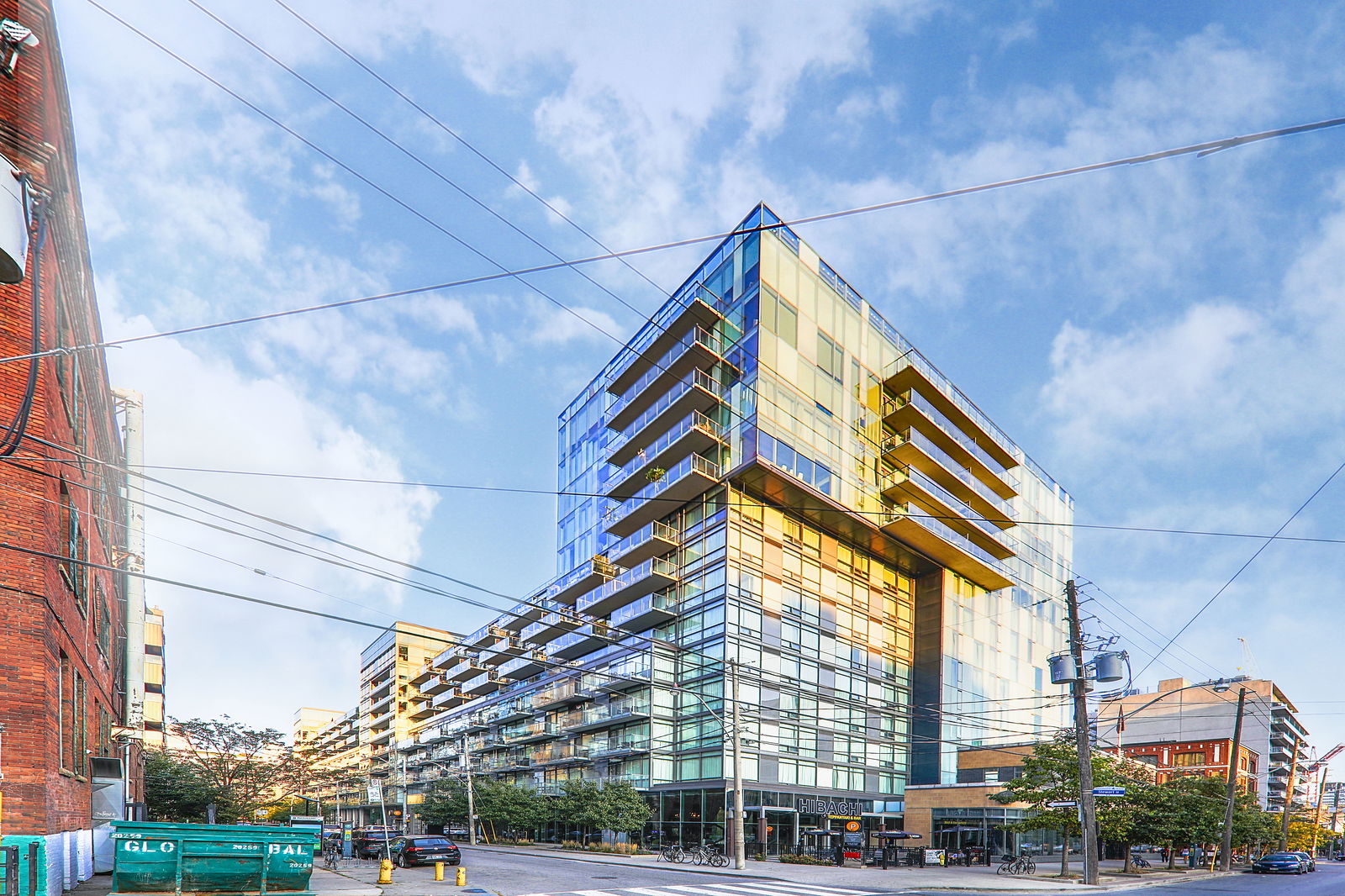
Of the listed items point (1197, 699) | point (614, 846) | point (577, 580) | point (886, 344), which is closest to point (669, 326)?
point (886, 344)

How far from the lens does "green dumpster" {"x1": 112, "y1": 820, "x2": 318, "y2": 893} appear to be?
53.7ft

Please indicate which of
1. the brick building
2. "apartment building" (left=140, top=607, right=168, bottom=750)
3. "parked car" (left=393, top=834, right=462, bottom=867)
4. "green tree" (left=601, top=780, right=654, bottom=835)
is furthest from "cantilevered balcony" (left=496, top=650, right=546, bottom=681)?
the brick building

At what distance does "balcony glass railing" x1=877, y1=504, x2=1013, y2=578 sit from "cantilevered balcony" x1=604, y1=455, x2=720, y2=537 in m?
11.7

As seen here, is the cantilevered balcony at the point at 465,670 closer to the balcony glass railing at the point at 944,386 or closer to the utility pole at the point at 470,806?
the utility pole at the point at 470,806

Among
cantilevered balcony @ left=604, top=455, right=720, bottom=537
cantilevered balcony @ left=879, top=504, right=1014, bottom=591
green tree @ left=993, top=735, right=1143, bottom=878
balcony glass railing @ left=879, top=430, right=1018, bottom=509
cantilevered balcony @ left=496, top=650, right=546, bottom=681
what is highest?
balcony glass railing @ left=879, top=430, right=1018, bottom=509

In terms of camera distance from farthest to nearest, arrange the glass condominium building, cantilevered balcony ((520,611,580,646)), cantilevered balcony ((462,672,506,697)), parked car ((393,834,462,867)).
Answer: cantilevered balcony ((462,672,506,697))
cantilevered balcony ((520,611,580,646))
the glass condominium building
parked car ((393,834,462,867))

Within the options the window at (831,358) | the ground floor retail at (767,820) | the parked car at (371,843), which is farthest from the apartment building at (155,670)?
the window at (831,358)

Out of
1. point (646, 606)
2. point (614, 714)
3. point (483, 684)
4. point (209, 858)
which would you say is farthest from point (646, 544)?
point (483, 684)

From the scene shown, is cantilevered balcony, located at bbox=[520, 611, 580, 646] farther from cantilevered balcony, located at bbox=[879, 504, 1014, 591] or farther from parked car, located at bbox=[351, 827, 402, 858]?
cantilevered balcony, located at bbox=[879, 504, 1014, 591]

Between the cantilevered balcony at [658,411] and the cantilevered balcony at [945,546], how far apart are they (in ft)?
43.0

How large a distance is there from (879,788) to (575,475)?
30090mm

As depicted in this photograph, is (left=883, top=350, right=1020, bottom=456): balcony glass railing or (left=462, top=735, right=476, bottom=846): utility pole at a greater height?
(left=883, top=350, right=1020, bottom=456): balcony glass railing

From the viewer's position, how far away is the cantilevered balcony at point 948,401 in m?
54.9

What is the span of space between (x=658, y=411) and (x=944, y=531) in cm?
1967
